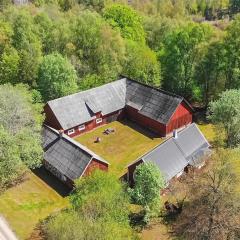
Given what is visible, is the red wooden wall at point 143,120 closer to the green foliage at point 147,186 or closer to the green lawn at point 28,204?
the green lawn at point 28,204

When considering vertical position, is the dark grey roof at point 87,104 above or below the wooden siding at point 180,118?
above

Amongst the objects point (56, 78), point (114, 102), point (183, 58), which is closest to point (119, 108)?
point (114, 102)

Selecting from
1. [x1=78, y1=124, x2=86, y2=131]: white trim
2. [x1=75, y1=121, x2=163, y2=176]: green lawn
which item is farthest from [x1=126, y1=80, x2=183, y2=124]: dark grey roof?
[x1=78, y1=124, x2=86, y2=131]: white trim

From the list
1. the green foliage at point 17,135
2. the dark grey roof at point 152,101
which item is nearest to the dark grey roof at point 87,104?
the dark grey roof at point 152,101

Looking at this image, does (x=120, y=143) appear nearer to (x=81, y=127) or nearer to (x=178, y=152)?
(x=81, y=127)

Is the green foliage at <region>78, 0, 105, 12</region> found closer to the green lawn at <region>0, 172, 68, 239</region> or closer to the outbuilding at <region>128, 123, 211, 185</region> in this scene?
the outbuilding at <region>128, 123, 211, 185</region>

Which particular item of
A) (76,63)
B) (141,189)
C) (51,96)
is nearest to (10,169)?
(141,189)
